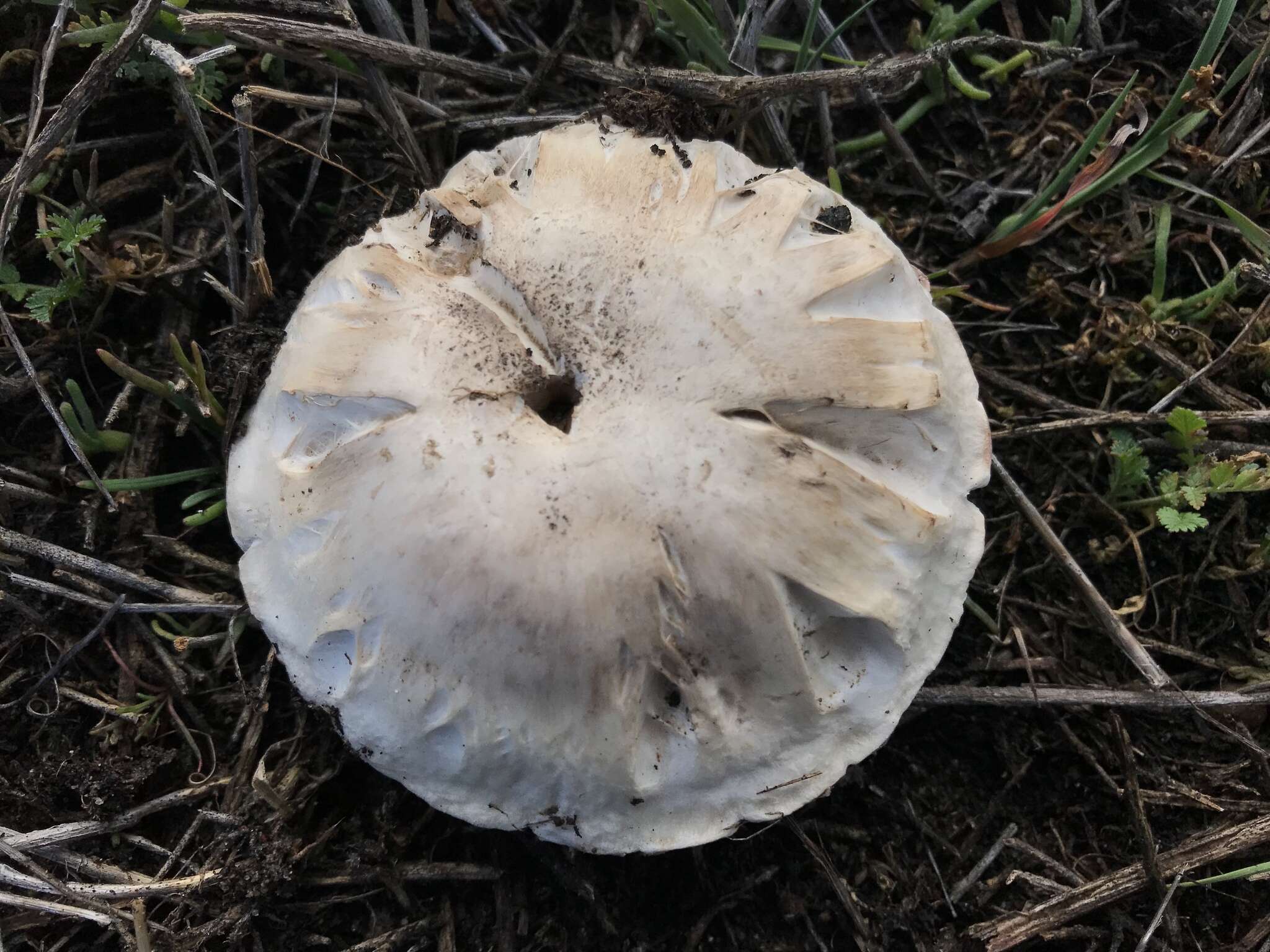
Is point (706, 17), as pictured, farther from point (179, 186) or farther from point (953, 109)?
point (179, 186)

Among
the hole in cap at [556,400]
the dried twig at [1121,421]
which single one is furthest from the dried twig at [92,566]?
the dried twig at [1121,421]

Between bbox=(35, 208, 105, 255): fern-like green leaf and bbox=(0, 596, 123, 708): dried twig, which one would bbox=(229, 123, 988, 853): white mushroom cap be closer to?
bbox=(0, 596, 123, 708): dried twig

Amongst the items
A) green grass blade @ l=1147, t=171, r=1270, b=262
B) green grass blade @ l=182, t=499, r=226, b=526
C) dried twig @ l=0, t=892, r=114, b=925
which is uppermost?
green grass blade @ l=1147, t=171, r=1270, b=262

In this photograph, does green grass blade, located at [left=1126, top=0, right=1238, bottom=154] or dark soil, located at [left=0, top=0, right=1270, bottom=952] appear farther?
green grass blade, located at [left=1126, top=0, right=1238, bottom=154]

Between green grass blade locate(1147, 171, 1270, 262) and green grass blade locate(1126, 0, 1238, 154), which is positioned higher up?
green grass blade locate(1126, 0, 1238, 154)

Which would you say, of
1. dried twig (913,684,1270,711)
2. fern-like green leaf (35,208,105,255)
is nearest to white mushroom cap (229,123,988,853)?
dried twig (913,684,1270,711)

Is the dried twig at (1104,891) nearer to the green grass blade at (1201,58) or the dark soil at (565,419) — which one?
the dark soil at (565,419)
